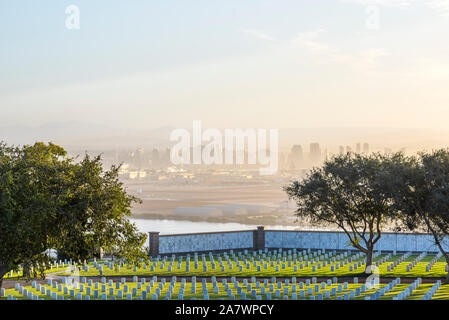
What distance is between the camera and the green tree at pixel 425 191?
29.3 metres

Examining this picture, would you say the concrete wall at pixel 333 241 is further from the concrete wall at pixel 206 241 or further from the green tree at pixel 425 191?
the green tree at pixel 425 191

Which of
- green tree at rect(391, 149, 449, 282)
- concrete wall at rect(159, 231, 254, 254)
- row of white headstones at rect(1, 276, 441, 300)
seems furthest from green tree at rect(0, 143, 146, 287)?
concrete wall at rect(159, 231, 254, 254)

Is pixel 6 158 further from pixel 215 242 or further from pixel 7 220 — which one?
pixel 215 242

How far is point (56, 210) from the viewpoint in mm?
22797

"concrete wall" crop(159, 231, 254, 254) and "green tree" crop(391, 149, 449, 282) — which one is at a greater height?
"green tree" crop(391, 149, 449, 282)

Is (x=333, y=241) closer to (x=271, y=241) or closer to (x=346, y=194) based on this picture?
(x=271, y=241)

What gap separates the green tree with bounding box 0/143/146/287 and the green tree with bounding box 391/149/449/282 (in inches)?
540

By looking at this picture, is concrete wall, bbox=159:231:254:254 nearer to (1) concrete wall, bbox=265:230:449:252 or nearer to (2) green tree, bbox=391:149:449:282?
(1) concrete wall, bbox=265:230:449:252

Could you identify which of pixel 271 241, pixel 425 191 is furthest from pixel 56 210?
pixel 271 241

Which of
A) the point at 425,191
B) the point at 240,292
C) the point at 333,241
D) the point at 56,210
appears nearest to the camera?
the point at 56,210

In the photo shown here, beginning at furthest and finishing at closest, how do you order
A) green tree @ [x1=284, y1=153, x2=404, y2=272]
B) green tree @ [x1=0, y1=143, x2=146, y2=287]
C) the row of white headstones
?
green tree @ [x1=284, y1=153, x2=404, y2=272], the row of white headstones, green tree @ [x1=0, y1=143, x2=146, y2=287]

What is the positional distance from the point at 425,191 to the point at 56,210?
1787 centimetres

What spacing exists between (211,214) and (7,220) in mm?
142424

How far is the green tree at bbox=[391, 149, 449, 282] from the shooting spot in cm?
2927
